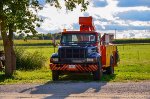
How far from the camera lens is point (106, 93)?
58.2 feet

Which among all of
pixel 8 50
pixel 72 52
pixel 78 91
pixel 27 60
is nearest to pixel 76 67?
pixel 72 52

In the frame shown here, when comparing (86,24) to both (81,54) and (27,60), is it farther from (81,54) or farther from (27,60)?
(27,60)

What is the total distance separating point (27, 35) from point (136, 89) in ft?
25.8

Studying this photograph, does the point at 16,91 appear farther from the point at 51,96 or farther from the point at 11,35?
the point at 11,35

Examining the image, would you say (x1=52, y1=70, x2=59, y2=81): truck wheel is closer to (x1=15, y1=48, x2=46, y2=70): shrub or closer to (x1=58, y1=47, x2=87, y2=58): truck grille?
(x1=58, y1=47, x2=87, y2=58): truck grille

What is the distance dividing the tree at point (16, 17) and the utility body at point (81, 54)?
1617 millimetres

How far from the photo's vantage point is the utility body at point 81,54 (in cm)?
2253

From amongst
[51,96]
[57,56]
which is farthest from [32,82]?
[51,96]

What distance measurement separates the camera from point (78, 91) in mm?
18453

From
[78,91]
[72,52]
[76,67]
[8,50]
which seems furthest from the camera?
[8,50]

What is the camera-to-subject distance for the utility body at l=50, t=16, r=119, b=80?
22.5m

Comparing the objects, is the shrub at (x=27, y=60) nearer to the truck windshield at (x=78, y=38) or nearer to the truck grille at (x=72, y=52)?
the truck windshield at (x=78, y=38)

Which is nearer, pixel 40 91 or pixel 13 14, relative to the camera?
pixel 40 91

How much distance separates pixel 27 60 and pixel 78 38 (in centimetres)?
948
